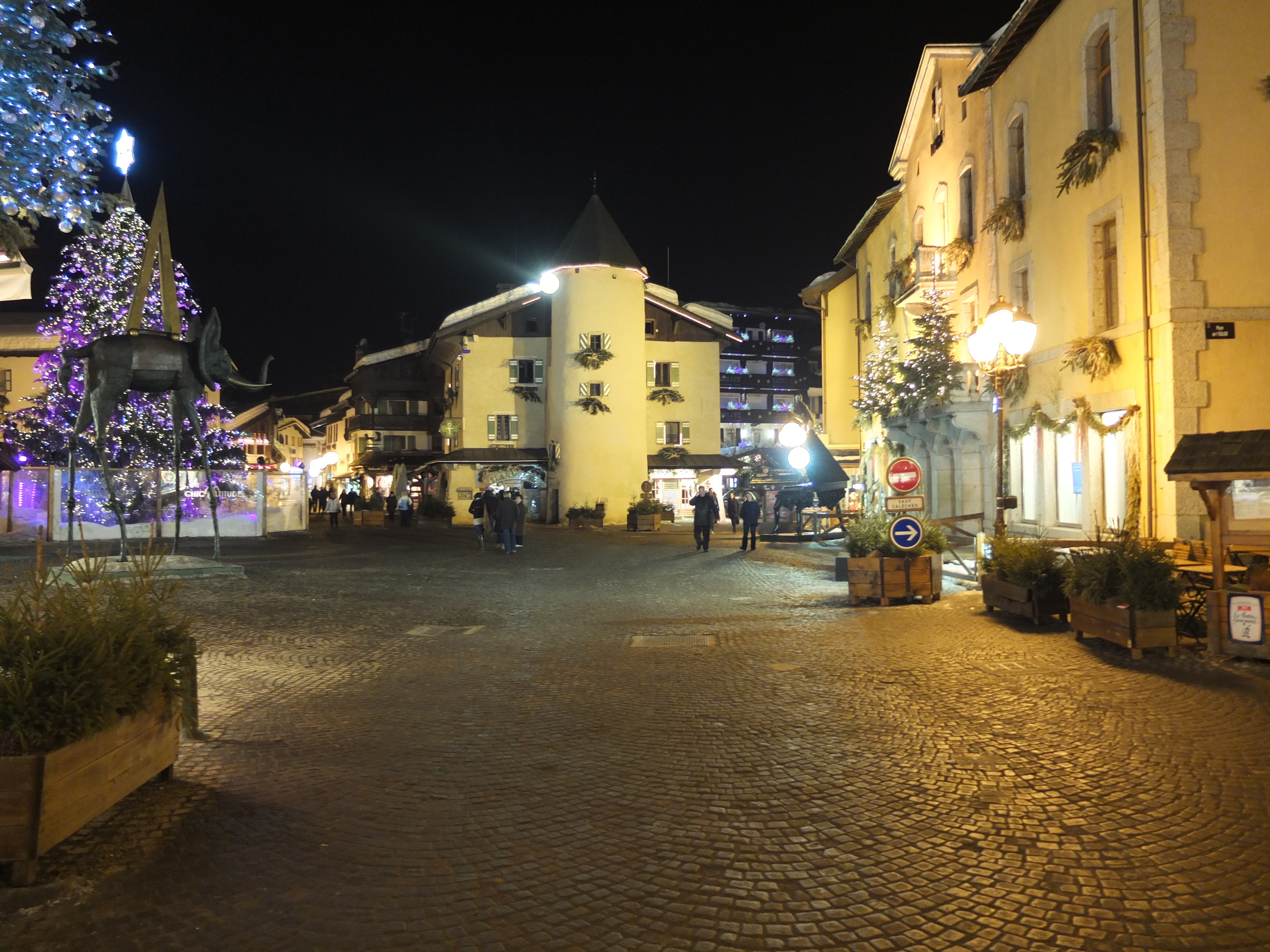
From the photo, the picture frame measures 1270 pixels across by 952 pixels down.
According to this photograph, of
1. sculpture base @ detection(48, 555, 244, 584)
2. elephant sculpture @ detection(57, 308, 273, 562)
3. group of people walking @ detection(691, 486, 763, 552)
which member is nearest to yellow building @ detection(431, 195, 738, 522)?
group of people walking @ detection(691, 486, 763, 552)

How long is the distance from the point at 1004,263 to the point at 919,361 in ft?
11.3

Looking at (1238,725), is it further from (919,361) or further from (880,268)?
(880,268)

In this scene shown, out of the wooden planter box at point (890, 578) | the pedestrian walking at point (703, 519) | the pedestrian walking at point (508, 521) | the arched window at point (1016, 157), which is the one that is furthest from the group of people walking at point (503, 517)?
the arched window at point (1016, 157)

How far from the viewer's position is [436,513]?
131 feet

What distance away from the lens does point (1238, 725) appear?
6.32 metres

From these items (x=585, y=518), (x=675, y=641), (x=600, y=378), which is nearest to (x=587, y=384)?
(x=600, y=378)

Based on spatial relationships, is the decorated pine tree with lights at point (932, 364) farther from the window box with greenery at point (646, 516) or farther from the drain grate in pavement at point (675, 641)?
the window box with greenery at point (646, 516)

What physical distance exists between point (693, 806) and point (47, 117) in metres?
7.00

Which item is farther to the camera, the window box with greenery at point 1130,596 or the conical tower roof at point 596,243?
the conical tower roof at point 596,243

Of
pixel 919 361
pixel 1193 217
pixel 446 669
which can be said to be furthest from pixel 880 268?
pixel 446 669

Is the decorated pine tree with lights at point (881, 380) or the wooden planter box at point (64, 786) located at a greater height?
the decorated pine tree with lights at point (881, 380)

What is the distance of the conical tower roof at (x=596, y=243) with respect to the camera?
4388 cm

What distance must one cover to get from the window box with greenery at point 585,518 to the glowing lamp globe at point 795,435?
46.1 feet

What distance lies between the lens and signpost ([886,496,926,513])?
1302 cm
